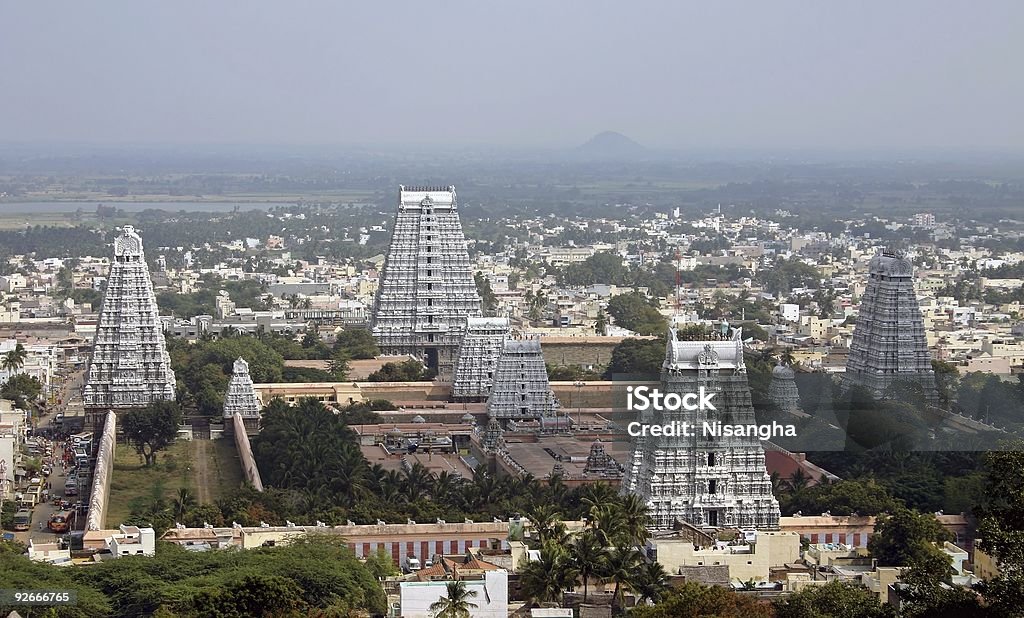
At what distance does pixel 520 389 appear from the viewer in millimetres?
69875

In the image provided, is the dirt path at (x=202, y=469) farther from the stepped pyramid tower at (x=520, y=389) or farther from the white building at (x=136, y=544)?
the white building at (x=136, y=544)

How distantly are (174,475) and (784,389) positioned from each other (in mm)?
19713

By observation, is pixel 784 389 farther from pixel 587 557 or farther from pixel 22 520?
pixel 587 557

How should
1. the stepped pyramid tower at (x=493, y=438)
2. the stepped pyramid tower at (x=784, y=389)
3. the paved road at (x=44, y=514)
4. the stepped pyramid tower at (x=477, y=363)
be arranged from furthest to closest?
the stepped pyramid tower at (x=477, y=363), the stepped pyramid tower at (x=784, y=389), the stepped pyramid tower at (x=493, y=438), the paved road at (x=44, y=514)

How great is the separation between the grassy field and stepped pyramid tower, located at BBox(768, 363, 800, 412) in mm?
17257

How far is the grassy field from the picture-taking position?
57253 millimetres

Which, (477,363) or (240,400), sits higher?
(477,363)

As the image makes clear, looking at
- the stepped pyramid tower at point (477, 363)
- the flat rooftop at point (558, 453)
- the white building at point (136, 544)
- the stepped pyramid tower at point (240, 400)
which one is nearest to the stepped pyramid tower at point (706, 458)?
the flat rooftop at point (558, 453)

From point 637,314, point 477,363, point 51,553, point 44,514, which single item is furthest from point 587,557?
point 637,314

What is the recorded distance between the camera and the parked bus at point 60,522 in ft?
175

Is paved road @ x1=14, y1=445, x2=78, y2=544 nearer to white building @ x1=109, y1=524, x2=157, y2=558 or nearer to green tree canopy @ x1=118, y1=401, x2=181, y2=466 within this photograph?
green tree canopy @ x1=118, y1=401, x2=181, y2=466

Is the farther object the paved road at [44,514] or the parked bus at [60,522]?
the parked bus at [60,522]

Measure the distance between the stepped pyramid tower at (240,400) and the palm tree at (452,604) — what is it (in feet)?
108

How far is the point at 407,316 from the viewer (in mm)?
88312
